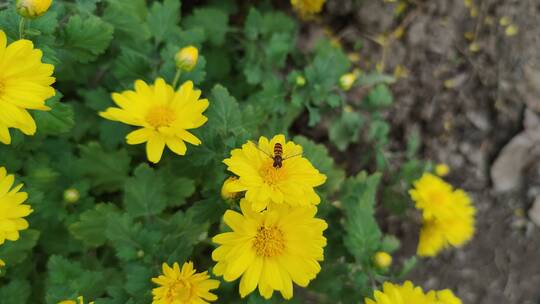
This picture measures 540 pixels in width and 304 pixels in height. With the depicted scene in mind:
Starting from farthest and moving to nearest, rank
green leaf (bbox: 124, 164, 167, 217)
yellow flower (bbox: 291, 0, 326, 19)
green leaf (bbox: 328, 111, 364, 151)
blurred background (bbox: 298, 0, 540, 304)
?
blurred background (bbox: 298, 0, 540, 304) < yellow flower (bbox: 291, 0, 326, 19) < green leaf (bbox: 328, 111, 364, 151) < green leaf (bbox: 124, 164, 167, 217)

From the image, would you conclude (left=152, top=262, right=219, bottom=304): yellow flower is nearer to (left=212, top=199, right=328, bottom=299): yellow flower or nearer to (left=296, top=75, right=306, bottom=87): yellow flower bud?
(left=212, top=199, right=328, bottom=299): yellow flower

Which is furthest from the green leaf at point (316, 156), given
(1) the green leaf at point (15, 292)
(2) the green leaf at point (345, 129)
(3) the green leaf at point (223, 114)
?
(1) the green leaf at point (15, 292)

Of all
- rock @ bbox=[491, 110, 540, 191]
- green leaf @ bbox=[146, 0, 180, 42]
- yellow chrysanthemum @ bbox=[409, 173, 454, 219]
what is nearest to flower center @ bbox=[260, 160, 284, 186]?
green leaf @ bbox=[146, 0, 180, 42]

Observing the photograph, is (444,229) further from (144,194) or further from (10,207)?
(10,207)

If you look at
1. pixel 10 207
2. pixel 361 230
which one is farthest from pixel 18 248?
pixel 361 230

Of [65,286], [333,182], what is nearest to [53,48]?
[65,286]

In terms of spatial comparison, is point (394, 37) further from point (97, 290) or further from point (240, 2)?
point (97, 290)

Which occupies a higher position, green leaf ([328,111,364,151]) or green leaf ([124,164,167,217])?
green leaf ([328,111,364,151])
